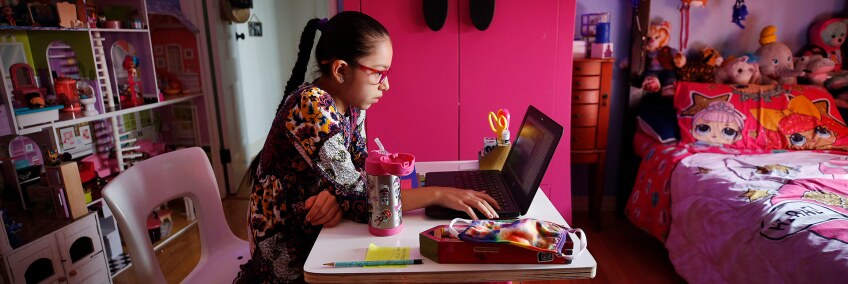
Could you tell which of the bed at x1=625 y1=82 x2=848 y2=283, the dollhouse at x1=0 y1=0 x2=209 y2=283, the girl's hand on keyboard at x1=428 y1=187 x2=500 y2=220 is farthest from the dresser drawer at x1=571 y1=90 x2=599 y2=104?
the dollhouse at x1=0 y1=0 x2=209 y2=283

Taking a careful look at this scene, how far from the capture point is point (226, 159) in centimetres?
340

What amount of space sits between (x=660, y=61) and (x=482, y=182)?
1.96 meters

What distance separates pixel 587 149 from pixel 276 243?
204 cm

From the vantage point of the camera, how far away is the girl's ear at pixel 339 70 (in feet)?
3.70

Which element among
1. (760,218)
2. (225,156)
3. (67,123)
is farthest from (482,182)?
(225,156)

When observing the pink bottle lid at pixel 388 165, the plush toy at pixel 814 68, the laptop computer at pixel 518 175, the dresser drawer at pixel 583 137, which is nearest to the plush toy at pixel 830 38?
the plush toy at pixel 814 68

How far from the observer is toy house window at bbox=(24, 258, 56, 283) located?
187 cm

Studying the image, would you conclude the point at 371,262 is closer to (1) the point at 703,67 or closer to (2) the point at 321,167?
(2) the point at 321,167

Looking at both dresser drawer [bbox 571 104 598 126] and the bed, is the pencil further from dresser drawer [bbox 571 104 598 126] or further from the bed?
dresser drawer [bbox 571 104 598 126]

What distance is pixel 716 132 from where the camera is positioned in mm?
2502

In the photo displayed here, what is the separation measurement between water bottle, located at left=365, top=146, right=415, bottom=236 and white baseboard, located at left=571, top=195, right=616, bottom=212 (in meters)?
2.35

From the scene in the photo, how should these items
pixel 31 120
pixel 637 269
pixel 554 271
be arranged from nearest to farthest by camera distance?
pixel 554 271
pixel 31 120
pixel 637 269

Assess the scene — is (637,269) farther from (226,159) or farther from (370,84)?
(226,159)

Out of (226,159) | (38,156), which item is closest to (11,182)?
(38,156)
